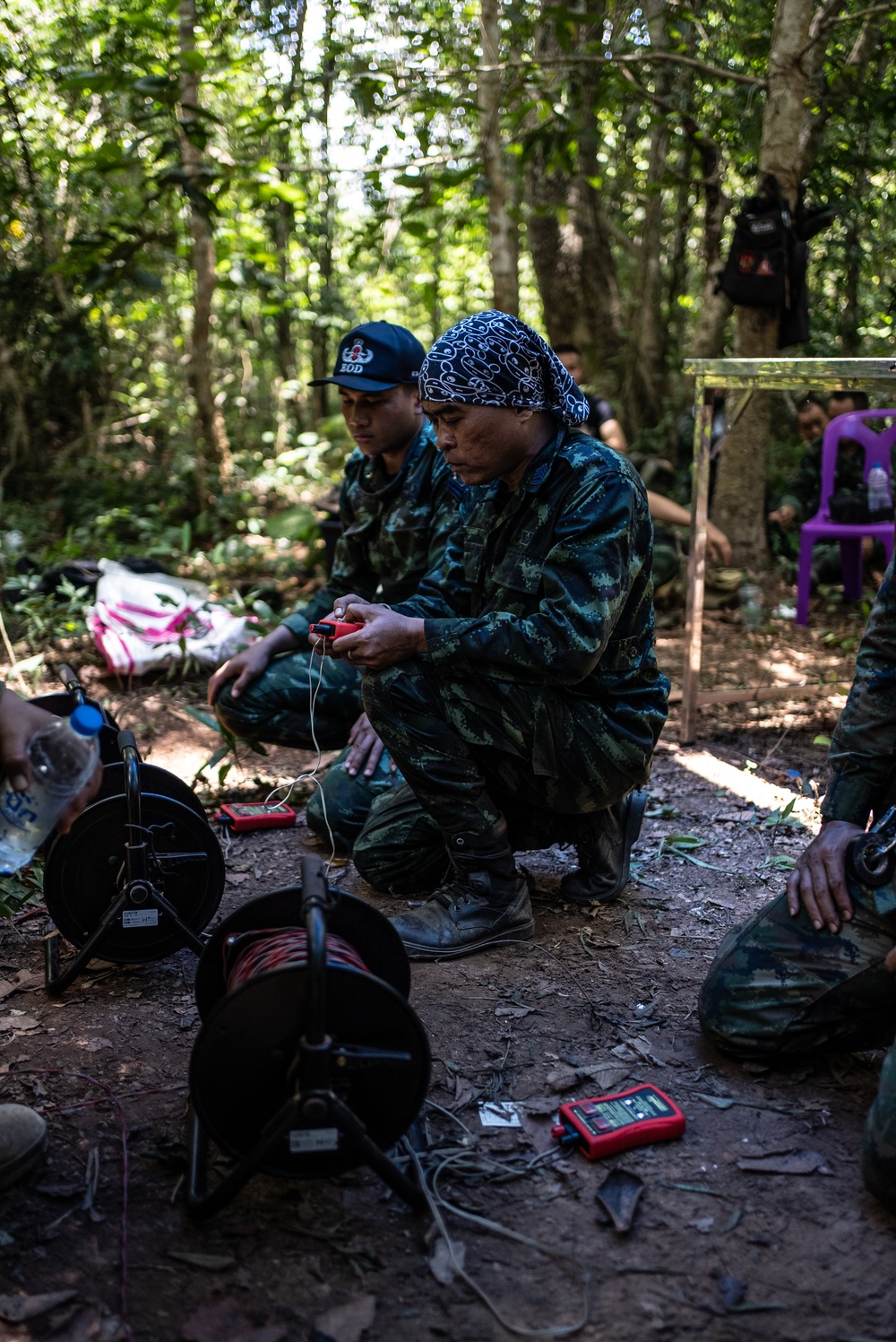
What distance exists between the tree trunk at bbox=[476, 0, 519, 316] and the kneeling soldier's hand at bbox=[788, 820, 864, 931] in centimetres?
494

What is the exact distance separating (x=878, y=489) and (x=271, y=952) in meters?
6.65

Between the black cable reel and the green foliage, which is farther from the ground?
the black cable reel

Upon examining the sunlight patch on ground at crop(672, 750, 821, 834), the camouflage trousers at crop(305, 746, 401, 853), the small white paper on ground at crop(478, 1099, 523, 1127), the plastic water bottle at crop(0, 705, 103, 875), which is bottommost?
the small white paper on ground at crop(478, 1099, 523, 1127)

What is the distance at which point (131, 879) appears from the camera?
2.94 metres

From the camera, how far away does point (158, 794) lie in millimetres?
3111

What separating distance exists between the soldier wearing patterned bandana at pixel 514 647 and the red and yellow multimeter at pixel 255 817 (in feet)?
4.00

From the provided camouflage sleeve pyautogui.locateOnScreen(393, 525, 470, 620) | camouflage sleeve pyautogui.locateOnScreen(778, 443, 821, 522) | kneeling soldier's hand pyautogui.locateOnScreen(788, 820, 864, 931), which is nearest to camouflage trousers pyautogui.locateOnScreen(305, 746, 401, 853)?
camouflage sleeve pyautogui.locateOnScreen(393, 525, 470, 620)

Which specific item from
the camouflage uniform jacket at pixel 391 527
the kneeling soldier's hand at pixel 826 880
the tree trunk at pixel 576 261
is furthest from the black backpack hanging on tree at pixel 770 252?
the kneeling soldier's hand at pixel 826 880

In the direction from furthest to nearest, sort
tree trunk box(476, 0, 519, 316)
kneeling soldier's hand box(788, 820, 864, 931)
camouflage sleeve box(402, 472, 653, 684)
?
tree trunk box(476, 0, 519, 316), camouflage sleeve box(402, 472, 653, 684), kneeling soldier's hand box(788, 820, 864, 931)

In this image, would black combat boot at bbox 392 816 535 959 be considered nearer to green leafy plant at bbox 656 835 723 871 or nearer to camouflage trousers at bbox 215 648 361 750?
green leafy plant at bbox 656 835 723 871

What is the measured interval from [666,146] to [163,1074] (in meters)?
11.9

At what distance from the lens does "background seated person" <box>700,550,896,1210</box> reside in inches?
102

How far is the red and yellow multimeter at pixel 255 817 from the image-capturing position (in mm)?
4371

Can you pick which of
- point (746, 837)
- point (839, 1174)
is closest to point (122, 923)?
point (839, 1174)
